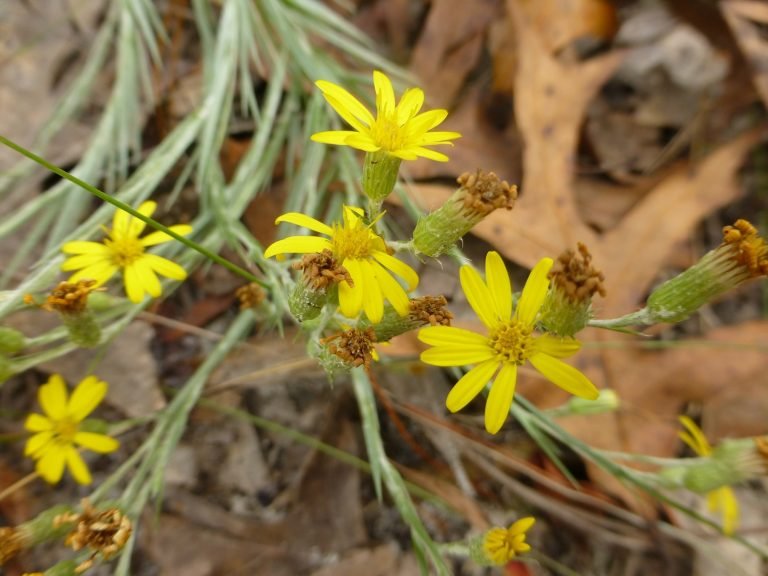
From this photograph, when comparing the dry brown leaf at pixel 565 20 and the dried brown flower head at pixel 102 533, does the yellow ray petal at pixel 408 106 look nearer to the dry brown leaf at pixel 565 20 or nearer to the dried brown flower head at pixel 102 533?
the dried brown flower head at pixel 102 533

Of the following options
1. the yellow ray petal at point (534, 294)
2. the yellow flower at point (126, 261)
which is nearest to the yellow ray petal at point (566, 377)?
the yellow ray petal at point (534, 294)

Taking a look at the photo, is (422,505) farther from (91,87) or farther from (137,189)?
(91,87)

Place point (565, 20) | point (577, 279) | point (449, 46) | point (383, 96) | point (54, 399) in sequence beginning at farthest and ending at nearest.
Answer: point (449, 46)
point (565, 20)
point (54, 399)
point (383, 96)
point (577, 279)

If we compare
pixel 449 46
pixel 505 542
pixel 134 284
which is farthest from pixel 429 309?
pixel 449 46

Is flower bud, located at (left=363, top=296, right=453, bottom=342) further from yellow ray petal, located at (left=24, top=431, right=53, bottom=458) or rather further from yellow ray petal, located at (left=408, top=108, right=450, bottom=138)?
yellow ray petal, located at (left=24, top=431, right=53, bottom=458)

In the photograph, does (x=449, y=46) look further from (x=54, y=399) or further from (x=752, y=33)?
(x=54, y=399)

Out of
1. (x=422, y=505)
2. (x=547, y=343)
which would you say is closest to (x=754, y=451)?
(x=547, y=343)
